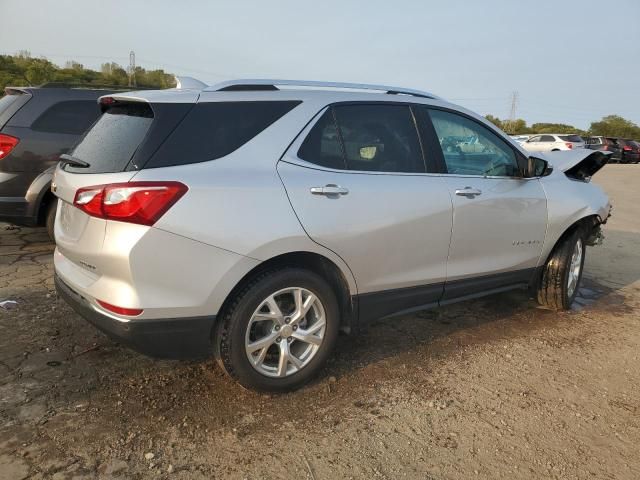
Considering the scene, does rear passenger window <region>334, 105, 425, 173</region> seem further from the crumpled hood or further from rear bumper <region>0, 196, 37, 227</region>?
rear bumper <region>0, 196, 37, 227</region>

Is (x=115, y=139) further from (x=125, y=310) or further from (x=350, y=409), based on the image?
(x=350, y=409)

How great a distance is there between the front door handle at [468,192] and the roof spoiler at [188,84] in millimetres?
1796

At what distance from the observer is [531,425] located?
9.10ft

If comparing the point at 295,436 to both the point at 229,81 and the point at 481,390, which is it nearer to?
the point at 481,390

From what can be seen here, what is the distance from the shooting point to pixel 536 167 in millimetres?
4008

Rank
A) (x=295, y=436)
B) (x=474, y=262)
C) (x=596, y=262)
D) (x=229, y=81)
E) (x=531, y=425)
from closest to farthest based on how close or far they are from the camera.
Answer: (x=295, y=436) → (x=531, y=425) → (x=229, y=81) → (x=474, y=262) → (x=596, y=262)

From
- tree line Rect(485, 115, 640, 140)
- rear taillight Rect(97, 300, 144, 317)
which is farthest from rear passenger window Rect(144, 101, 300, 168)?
tree line Rect(485, 115, 640, 140)

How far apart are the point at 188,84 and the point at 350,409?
216cm

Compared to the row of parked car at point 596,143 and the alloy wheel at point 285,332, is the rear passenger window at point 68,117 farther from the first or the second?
the row of parked car at point 596,143

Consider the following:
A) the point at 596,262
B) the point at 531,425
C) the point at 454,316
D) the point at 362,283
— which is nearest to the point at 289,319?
the point at 362,283

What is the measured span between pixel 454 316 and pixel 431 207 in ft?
4.69

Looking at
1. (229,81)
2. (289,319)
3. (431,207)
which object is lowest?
(289,319)

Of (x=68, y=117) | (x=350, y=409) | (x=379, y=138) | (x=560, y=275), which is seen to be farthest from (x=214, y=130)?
(x=68, y=117)

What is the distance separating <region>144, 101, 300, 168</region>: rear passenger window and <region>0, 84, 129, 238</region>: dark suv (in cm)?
334
